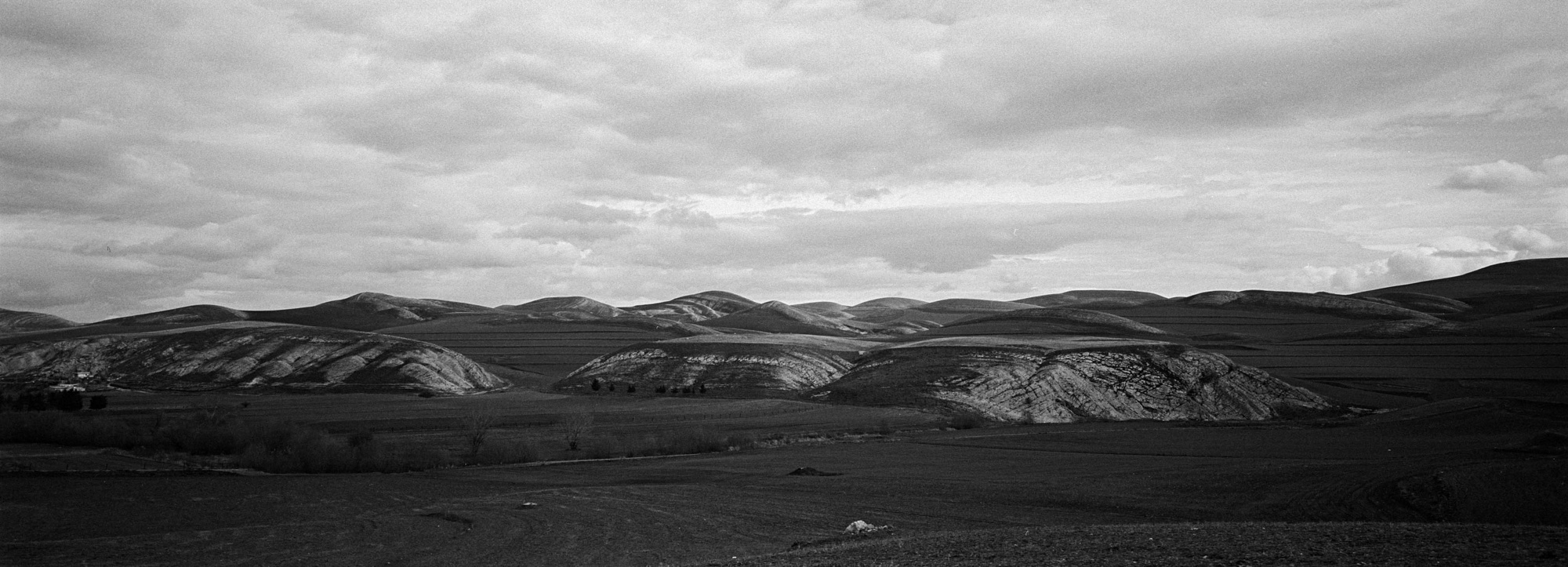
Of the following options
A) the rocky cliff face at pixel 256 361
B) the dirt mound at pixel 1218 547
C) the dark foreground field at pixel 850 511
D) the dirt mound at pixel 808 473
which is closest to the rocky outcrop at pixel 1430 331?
the dark foreground field at pixel 850 511

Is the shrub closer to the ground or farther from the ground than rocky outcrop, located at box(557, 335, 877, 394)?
closer to the ground

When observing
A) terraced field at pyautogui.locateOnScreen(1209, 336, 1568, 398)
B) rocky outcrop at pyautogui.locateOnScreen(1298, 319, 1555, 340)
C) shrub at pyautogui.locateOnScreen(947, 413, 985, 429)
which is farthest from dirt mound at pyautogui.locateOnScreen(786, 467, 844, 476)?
rocky outcrop at pyautogui.locateOnScreen(1298, 319, 1555, 340)

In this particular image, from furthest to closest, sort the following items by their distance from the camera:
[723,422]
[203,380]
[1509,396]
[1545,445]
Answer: [203,380]
[1509,396]
[723,422]
[1545,445]

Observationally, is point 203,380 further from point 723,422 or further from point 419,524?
point 419,524

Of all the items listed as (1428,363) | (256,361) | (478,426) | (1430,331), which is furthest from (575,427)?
(1430,331)

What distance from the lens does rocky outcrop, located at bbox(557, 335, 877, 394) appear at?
15125 centimetres

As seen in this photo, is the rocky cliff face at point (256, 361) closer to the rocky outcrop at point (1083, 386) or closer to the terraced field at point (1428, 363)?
the rocky outcrop at point (1083, 386)

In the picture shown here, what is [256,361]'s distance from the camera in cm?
16850

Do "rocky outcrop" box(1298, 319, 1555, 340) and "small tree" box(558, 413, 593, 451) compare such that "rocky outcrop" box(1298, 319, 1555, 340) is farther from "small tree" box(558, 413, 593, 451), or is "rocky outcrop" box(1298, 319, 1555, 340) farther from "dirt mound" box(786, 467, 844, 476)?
"dirt mound" box(786, 467, 844, 476)

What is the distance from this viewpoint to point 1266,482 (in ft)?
174

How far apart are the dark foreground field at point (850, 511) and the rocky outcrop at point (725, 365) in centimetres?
7416

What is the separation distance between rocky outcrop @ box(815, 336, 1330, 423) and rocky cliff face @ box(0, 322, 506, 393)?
70.9m

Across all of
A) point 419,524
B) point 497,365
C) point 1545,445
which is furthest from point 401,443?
point 497,365

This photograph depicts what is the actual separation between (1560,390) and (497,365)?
172826 mm
